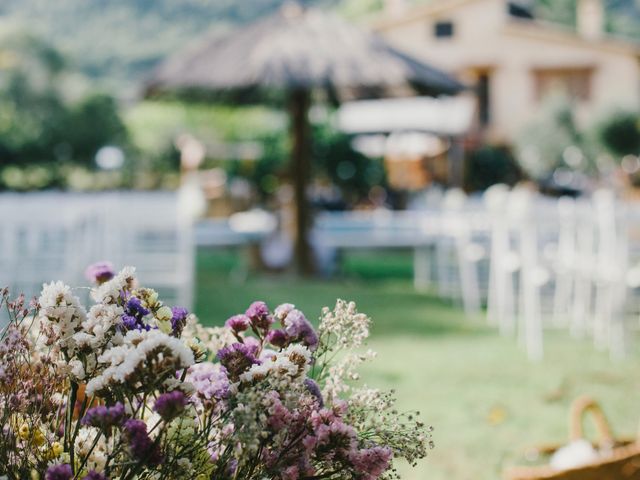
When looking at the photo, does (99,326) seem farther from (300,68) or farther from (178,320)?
(300,68)

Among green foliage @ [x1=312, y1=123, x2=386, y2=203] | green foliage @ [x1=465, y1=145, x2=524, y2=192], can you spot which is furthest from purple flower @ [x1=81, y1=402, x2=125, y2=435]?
green foliage @ [x1=465, y1=145, x2=524, y2=192]

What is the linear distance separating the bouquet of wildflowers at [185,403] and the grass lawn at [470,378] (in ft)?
7.55

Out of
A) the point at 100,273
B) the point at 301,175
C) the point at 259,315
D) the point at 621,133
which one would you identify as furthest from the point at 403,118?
the point at 259,315

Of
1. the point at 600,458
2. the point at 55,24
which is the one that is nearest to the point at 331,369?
the point at 600,458

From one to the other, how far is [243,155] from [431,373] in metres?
15.4

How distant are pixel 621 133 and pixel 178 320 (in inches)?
968

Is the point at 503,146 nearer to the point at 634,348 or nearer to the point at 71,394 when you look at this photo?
the point at 634,348

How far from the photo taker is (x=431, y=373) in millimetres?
5457

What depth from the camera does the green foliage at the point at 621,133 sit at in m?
24.3

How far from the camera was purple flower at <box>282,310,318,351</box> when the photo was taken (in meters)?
1.33

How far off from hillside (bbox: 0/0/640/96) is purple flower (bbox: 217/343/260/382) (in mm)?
47263

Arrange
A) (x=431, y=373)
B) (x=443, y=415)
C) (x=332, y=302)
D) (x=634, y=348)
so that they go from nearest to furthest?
Result: 1. (x=443, y=415)
2. (x=431, y=373)
3. (x=634, y=348)
4. (x=332, y=302)

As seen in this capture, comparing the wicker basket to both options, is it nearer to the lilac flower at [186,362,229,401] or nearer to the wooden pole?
the lilac flower at [186,362,229,401]

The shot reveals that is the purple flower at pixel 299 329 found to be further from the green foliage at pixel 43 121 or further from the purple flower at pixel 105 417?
the green foliage at pixel 43 121
